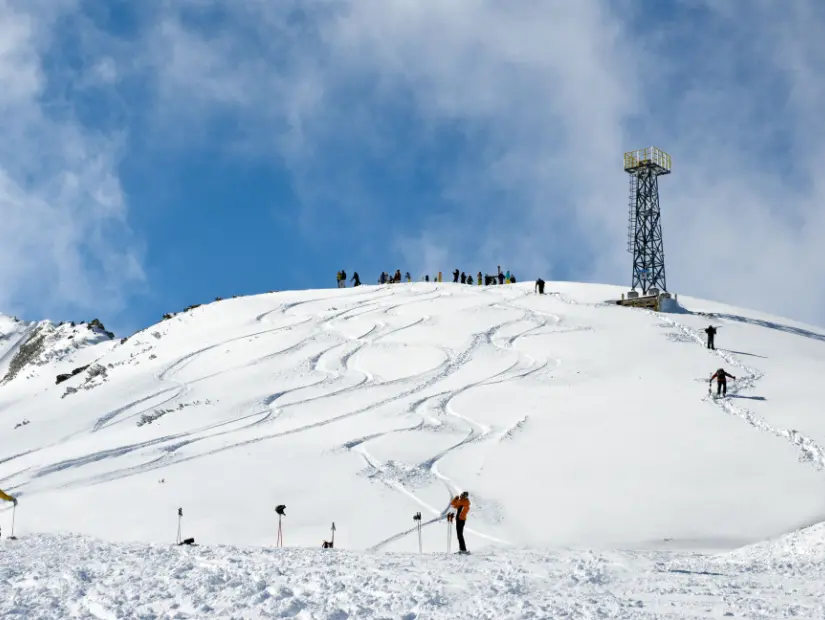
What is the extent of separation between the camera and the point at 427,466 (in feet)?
75.5

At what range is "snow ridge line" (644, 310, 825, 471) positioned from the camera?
22.0 meters

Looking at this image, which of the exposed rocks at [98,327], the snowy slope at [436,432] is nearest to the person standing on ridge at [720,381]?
the snowy slope at [436,432]

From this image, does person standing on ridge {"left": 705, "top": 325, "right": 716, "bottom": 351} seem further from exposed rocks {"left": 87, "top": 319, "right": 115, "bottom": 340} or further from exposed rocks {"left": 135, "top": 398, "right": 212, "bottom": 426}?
exposed rocks {"left": 87, "top": 319, "right": 115, "bottom": 340}

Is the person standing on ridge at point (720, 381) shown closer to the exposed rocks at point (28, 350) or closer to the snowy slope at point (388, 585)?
the snowy slope at point (388, 585)

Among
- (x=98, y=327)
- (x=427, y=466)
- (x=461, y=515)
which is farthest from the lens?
(x=98, y=327)

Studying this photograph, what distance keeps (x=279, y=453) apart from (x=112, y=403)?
11803mm

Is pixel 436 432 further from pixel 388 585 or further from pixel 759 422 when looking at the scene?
pixel 388 585

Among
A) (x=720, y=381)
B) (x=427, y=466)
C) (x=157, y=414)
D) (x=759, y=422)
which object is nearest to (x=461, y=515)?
(x=427, y=466)

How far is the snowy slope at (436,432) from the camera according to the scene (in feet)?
63.3

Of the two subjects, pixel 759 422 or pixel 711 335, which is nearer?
pixel 759 422

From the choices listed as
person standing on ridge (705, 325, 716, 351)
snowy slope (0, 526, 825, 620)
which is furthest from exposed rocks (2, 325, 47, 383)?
snowy slope (0, 526, 825, 620)

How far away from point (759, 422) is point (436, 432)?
9.74m

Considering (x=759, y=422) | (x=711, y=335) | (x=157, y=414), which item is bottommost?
(x=759, y=422)

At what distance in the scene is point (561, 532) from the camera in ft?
60.5
